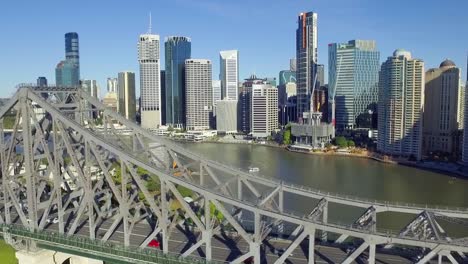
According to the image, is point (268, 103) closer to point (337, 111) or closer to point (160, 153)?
point (337, 111)

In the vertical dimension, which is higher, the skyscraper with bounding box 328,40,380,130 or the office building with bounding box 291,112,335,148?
the skyscraper with bounding box 328,40,380,130

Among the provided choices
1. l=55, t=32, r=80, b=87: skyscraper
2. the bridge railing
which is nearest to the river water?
the bridge railing

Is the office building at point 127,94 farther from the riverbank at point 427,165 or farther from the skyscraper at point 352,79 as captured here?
the riverbank at point 427,165

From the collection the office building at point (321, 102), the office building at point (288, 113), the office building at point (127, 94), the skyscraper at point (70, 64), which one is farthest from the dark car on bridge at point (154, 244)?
the skyscraper at point (70, 64)

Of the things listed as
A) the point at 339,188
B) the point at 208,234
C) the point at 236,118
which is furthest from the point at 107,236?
the point at 236,118

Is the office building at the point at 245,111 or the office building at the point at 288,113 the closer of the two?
the office building at the point at 245,111

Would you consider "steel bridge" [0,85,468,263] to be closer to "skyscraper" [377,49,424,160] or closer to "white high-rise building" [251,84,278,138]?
"skyscraper" [377,49,424,160]

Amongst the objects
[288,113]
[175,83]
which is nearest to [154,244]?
[288,113]
